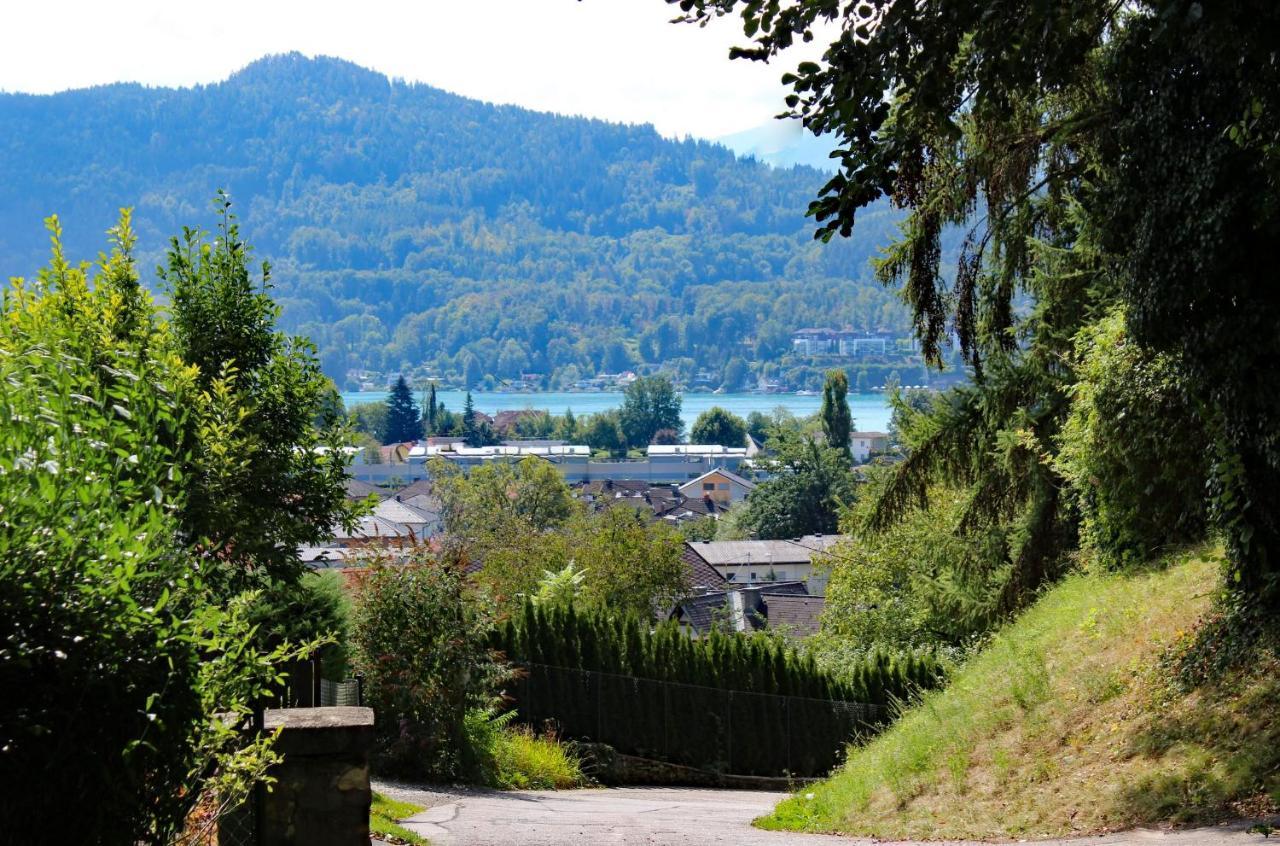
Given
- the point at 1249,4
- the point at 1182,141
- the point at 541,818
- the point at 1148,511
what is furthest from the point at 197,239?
the point at 1148,511

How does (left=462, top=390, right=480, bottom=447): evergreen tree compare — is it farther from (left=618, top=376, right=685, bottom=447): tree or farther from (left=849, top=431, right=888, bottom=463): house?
(left=849, top=431, right=888, bottom=463): house

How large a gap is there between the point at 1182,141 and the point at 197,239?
896 cm

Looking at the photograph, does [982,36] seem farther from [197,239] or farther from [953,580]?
[953,580]

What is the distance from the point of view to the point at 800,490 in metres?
86.4

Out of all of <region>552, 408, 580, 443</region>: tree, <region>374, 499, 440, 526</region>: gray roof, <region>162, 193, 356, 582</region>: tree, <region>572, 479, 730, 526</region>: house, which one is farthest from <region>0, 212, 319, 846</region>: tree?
<region>552, 408, 580, 443</region>: tree

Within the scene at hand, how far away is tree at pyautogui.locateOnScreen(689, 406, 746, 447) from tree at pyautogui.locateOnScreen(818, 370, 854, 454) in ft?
317

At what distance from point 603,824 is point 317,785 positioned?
5816mm

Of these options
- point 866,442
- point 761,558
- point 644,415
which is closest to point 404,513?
point 761,558

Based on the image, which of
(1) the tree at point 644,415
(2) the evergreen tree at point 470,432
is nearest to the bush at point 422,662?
(2) the evergreen tree at point 470,432

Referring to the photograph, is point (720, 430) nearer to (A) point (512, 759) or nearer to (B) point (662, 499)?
(B) point (662, 499)

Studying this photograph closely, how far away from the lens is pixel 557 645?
21531 mm

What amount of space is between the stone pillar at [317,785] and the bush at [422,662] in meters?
10.5

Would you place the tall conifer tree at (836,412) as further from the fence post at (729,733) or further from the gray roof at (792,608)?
the fence post at (729,733)

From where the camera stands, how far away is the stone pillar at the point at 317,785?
560 centimetres
